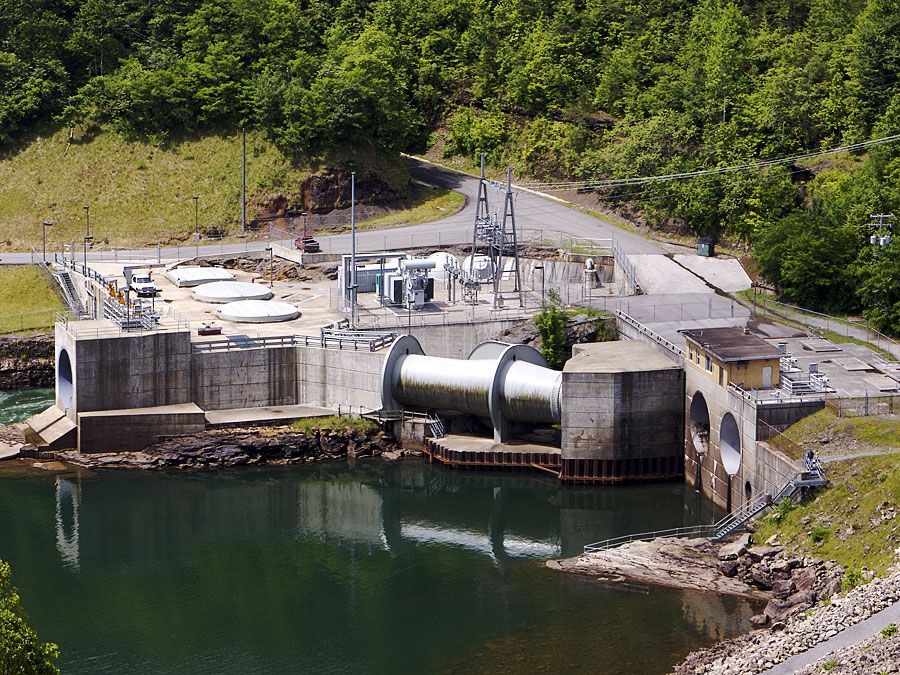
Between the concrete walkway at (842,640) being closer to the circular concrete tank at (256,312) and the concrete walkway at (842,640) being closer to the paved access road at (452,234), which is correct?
the circular concrete tank at (256,312)

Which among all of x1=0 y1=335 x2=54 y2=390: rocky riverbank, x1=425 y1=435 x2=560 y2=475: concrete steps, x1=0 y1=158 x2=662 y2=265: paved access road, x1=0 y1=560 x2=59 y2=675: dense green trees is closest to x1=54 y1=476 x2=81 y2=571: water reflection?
x1=425 y1=435 x2=560 y2=475: concrete steps

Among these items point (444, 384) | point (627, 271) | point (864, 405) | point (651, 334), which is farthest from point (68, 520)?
point (627, 271)

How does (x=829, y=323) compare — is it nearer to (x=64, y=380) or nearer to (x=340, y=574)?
(x=340, y=574)

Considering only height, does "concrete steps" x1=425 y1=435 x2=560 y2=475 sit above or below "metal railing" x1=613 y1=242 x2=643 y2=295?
below

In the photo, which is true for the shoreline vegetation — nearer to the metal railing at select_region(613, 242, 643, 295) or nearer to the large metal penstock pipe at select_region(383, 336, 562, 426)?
the large metal penstock pipe at select_region(383, 336, 562, 426)

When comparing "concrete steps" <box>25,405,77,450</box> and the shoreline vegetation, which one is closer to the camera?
the shoreline vegetation

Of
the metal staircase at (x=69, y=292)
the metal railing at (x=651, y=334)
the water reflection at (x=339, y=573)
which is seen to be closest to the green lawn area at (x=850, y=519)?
the water reflection at (x=339, y=573)

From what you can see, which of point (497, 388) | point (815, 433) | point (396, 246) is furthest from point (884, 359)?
point (396, 246)
